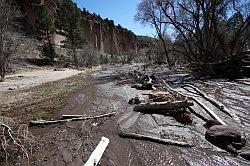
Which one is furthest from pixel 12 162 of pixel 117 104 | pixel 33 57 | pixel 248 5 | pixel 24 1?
pixel 24 1

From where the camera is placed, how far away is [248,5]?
35094 mm

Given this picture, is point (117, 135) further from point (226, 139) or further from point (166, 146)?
point (226, 139)

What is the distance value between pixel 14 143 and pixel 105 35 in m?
103

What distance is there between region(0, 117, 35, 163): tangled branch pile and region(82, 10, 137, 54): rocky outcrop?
80681mm

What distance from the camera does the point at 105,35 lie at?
108438 millimetres

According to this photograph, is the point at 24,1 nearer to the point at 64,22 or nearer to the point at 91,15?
the point at 64,22

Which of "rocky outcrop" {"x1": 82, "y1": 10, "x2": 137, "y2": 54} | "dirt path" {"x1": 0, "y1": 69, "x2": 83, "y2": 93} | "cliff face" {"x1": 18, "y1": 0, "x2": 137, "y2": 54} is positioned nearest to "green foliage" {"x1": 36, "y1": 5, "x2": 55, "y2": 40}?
"cliff face" {"x1": 18, "y1": 0, "x2": 137, "y2": 54}

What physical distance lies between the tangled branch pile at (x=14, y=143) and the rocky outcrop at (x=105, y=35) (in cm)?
8068

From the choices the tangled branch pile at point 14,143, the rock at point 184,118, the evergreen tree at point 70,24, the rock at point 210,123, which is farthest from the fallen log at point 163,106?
the evergreen tree at point 70,24

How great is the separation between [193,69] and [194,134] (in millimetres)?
22946

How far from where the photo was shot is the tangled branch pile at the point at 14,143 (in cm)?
703

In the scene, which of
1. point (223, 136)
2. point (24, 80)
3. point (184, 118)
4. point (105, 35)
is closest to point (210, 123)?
point (184, 118)

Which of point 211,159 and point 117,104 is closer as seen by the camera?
point 211,159

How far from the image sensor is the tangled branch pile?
7.03 meters
